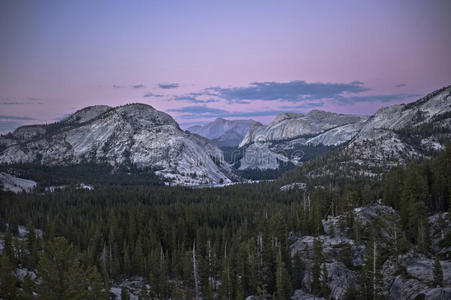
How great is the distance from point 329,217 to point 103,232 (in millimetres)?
63736

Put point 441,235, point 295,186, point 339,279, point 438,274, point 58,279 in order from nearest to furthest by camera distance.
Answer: point 58,279 → point 438,274 → point 339,279 → point 441,235 → point 295,186

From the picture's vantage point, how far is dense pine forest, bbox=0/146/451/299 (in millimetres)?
38697

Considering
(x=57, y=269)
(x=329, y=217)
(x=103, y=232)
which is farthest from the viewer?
(x=103, y=232)

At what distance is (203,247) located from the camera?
86625mm

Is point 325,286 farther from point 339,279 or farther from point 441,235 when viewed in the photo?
point 441,235

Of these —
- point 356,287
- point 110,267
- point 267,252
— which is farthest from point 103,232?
point 356,287

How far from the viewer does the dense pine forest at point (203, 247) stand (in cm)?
3870

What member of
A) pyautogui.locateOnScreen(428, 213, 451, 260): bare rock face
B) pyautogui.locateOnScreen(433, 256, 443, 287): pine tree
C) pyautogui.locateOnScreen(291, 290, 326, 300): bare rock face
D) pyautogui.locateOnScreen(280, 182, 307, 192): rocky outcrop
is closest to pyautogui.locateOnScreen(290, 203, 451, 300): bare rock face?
pyautogui.locateOnScreen(428, 213, 451, 260): bare rock face

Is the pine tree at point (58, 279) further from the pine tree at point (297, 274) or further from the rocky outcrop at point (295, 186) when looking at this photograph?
the rocky outcrop at point (295, 186)

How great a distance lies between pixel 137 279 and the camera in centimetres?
7506

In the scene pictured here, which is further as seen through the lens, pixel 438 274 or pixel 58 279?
pixel 438 274

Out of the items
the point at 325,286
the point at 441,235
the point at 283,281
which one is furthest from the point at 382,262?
the point at 283,281

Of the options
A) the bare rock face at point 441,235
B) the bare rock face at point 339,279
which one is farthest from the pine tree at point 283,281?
the bare rock face at point 441,235

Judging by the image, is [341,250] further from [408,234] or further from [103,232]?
[103,232]
